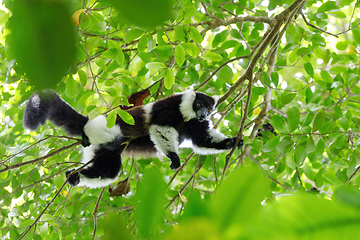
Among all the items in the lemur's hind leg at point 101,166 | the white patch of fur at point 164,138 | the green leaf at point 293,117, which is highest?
the green leaf at point 293,117

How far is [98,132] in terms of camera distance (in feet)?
13.2

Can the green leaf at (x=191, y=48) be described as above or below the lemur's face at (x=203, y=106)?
above

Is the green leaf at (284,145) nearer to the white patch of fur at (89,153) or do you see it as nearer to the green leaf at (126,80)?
the green leaf at (126,80)

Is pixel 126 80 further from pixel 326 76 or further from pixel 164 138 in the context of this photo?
pixel 326 76

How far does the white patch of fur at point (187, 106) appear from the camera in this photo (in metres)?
4.58

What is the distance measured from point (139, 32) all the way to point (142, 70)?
126 centimetres

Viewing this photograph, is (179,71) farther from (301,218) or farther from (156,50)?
(301,218)

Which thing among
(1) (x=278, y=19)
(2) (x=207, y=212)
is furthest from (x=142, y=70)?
(2) (x=207, y=212)

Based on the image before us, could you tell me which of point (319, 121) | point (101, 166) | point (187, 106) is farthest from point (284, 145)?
point (101, 166)

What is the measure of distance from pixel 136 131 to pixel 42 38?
4.04m

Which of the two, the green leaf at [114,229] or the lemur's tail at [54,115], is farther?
the lemur's tail at [54,115]

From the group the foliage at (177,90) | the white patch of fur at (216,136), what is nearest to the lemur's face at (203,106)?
the foliage at (177,90)

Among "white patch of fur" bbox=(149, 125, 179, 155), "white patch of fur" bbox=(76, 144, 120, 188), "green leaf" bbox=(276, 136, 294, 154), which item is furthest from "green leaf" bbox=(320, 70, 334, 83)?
"white patch of fur" bbox=(76, 144, 120, 188)

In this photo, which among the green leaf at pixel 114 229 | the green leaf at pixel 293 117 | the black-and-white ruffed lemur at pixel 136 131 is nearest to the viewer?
the green leaf at pixel 114 229
